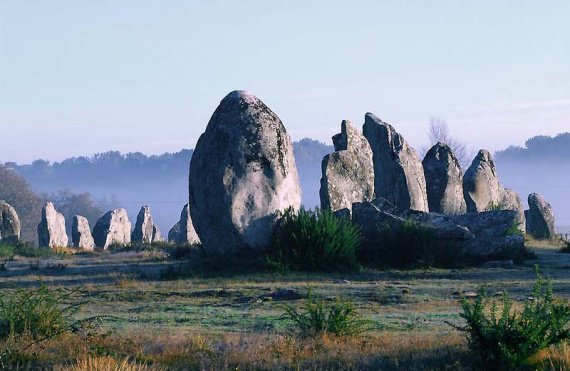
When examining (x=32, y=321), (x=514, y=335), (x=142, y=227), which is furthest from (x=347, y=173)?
(x=142, y=227)

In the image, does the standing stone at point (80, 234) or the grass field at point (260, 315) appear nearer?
the grass field at point (260, 315)

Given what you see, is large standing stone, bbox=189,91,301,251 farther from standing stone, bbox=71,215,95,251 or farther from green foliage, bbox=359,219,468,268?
standing stone, bbox=71,215,95,251

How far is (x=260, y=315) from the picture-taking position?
1273 centimetres

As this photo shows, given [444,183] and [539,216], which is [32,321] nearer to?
[444,183]

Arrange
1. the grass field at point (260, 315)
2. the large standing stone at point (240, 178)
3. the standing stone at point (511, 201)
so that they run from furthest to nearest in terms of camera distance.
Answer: the standing stone at point (511, 201) < the large standing stone at point (240, 178) < the grass field at point (260, 315)

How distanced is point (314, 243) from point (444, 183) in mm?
15908

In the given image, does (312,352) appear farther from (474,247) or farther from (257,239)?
(474,247)

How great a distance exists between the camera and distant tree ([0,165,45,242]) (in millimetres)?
99669

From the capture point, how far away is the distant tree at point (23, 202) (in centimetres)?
9967

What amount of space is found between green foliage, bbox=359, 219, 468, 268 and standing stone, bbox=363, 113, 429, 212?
32.2 ft

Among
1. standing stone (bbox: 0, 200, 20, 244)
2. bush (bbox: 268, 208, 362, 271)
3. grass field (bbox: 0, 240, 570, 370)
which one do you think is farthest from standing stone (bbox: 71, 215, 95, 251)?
bush (bbox: 268, 208, 362, 271)

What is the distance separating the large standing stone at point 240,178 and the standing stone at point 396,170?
10265 mm

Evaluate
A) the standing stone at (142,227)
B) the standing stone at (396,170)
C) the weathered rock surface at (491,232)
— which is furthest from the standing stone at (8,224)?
the weathered rock surface at (491,232)

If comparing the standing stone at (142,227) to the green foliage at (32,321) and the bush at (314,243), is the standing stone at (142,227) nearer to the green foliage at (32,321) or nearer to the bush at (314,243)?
the bush at (314,243)
